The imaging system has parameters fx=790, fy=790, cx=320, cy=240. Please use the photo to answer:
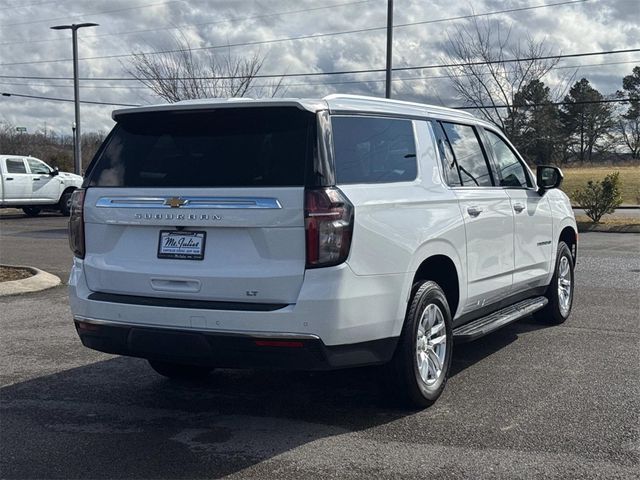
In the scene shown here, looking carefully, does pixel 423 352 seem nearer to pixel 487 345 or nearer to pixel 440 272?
pixel 440 272

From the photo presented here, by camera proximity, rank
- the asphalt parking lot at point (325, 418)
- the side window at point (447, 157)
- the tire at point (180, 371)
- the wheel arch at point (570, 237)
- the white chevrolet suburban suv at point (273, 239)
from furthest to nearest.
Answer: the wheel arch at point (570, 237) → the tire at point (180, 371) → the side window at point (447, 157) → the white chevrolet suburban suv at point (273, 239) → the asphalt parking lot at point (325, 418)

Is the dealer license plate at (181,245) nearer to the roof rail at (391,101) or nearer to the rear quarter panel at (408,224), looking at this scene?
the rear quarter panel at (408,224)

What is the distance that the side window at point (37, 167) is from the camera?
2589 centimetres

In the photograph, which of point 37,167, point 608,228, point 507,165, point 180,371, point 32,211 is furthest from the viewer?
point 32,211

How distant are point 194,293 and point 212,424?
950 millimetres

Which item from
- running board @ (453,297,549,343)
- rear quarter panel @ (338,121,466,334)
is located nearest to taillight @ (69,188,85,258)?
rear quarter panel @ (338,121,466,334)

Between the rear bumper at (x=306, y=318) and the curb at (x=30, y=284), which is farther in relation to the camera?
the curb at (x=30, y=284)

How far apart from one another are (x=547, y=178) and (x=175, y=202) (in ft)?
13.3

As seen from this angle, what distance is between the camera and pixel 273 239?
436 centimetres

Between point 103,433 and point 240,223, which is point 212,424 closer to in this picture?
point 103,433

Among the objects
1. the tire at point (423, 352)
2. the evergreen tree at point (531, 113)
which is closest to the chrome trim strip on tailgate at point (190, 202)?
the tire at point (423, 352)

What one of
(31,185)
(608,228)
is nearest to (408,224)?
(608,228)

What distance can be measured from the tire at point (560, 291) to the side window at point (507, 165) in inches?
41.7

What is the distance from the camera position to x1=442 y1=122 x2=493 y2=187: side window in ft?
19.5
